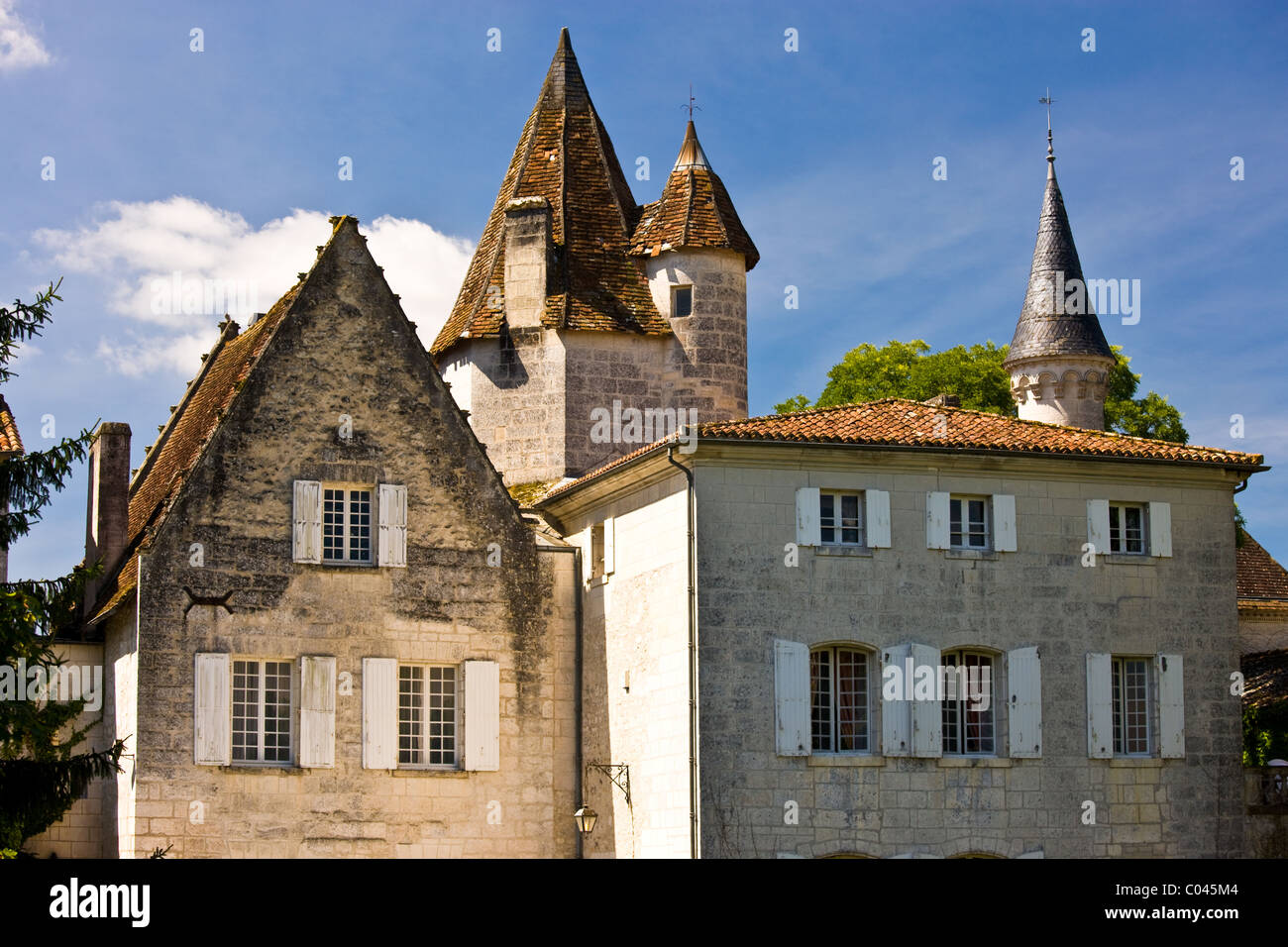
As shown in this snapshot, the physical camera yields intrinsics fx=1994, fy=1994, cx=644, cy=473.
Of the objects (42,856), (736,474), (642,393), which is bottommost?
(42,856)

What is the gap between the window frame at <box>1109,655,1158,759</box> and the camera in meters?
29.8

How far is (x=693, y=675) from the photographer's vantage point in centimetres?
2770

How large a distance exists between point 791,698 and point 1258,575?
17.1 m

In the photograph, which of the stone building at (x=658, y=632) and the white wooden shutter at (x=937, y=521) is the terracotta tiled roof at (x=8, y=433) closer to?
the stone building at (x=658, y=632)

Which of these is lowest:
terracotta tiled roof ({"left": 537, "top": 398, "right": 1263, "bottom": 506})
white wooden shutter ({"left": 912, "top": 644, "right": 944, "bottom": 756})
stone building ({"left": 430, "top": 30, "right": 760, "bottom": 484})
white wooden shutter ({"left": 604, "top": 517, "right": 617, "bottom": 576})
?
white wooden shutter ({"left": 912, "top": 644, "right": 944, "bottom": 756})

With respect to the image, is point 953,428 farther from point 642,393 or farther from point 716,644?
point 642,393

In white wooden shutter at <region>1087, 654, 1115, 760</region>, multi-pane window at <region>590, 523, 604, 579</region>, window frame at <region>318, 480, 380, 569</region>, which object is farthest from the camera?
multi-pane window at <region>590, 523, 604, 579</region>

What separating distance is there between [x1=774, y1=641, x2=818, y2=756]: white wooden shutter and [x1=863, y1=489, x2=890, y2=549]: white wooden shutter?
2.01 meters

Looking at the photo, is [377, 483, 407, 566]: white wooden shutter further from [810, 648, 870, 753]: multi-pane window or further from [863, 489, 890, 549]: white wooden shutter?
[863, 489, 890, 549]: white wooden shutter

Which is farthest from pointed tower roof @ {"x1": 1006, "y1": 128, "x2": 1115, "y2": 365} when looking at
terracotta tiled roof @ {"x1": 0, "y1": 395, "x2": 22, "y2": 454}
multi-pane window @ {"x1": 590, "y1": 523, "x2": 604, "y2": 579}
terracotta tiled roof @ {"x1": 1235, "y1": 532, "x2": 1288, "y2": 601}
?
terracotta tiled roof @ {"x1": 0, "y1": 395, "x2": 22, "y2": 454}

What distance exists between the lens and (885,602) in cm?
2881

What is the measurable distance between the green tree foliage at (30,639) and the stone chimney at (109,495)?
15.5 feet
